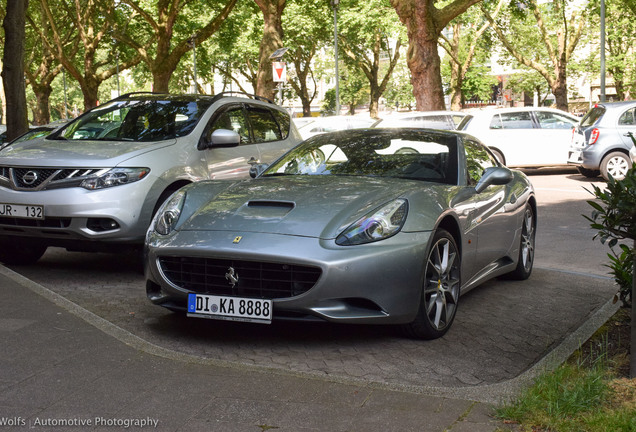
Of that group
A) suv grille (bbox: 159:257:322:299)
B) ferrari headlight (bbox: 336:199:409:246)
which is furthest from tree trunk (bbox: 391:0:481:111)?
suv grille (bbox: 159:257:322:299)

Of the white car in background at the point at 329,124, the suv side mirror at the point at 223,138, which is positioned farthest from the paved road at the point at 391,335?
the white car in background at the point at 329,124

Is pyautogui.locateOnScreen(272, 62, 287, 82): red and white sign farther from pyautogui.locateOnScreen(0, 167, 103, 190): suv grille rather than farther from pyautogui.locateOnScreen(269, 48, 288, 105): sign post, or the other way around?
pyautogui.locateOnScreen(0, 167, 103, 190): suv grille

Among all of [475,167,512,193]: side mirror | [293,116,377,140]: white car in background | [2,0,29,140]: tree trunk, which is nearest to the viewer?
[475,167,512,193]: side mirror

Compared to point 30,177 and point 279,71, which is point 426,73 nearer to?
point 279,71

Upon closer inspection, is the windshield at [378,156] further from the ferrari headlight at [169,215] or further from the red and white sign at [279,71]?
the red and white sign at [279,71]

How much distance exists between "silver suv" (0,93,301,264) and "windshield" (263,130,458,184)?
1.41 m

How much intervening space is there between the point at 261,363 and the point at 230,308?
395 millimetres

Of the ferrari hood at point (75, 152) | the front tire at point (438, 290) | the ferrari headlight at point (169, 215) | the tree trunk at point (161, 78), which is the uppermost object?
the tree trunk at point (161, 78)

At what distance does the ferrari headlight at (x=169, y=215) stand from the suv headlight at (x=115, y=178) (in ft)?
4.94

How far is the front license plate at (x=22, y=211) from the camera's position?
7160 mm

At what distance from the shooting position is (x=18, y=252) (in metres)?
8.14

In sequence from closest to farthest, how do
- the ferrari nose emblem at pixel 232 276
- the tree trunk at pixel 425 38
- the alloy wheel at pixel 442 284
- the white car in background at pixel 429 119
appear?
the ferrari nose emblem at pixel 232 276 → the alloy wheel at pixel 442 284 → the white car in background at pixel 429 119 → the tree trunk at pixel 425 38

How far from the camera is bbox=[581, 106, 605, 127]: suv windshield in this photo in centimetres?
1765

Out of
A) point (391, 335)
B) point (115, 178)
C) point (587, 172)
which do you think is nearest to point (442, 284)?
point (391, 335)
